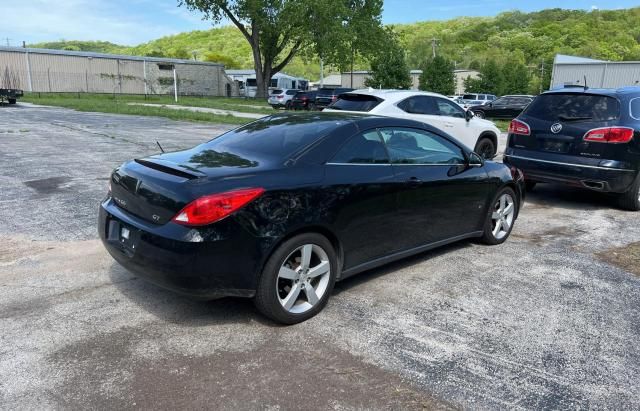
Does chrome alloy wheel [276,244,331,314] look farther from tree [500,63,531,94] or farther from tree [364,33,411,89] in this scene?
tree [500,63,531,94]

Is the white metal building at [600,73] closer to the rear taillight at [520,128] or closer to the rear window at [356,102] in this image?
the rear window at [356,102]

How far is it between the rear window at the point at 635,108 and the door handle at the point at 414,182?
433cm

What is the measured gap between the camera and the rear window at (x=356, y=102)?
9.65 m

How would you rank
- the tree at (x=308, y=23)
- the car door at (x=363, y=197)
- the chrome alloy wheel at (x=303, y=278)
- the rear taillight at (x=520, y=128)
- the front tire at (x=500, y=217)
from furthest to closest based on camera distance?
the tree at (x=308, y=23) → the rear taillight at (x=520, y=128) → the front tire at (x=500, y=217) → the car door at (x=363, y=197) → the chrome alloy wheel at (x=303, y=278)

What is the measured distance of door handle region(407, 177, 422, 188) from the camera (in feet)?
14.5

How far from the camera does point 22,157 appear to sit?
10.5m

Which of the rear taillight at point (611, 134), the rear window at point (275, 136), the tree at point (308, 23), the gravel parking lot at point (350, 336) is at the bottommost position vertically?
the gravel parking lot at point (350, 336)

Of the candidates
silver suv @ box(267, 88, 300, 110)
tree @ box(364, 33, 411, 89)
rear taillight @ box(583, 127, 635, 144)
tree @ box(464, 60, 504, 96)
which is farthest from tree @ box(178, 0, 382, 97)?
rear taillight @ box(583, 127, 635, 144)

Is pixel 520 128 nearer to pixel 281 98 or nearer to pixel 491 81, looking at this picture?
pixel 281 98

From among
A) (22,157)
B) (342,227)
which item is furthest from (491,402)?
(22,157)

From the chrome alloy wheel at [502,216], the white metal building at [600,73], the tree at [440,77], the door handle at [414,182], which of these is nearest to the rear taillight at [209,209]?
the door handle at [414,182]

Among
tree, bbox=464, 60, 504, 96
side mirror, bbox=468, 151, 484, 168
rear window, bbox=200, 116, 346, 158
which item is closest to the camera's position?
rear window, bbox=200, 116, 346, 158

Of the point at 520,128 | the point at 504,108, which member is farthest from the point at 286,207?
the point at 504,108

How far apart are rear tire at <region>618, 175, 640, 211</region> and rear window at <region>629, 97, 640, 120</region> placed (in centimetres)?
83
